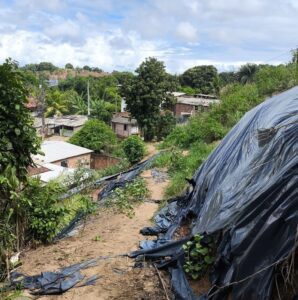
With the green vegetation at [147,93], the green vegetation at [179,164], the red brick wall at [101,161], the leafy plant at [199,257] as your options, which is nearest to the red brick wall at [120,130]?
the green vegetation at [147,93]

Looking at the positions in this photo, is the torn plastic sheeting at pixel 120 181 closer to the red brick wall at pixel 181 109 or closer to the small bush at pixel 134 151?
the small bush at pixel 134 151

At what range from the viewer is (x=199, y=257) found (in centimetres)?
425

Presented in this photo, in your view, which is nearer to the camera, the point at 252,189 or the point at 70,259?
the point at 252,189

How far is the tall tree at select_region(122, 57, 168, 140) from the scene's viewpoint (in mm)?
22031

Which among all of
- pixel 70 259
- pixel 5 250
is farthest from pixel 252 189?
pixel 5 250

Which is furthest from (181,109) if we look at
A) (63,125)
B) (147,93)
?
(147,93)

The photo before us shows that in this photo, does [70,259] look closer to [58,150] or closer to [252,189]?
[252,189]

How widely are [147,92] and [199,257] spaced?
60.6 feet

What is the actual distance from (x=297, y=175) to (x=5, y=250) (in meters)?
3.91

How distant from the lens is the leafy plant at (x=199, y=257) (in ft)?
13.7

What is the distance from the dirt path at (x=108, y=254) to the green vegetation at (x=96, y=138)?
16.5 meters

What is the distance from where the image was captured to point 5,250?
5.08 metres

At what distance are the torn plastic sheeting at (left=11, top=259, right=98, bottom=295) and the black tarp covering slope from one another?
0.84m

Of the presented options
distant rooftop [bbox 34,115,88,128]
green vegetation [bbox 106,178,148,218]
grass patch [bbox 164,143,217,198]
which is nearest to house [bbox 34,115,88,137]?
distant rooftop [bbox 34,115,88,128]
